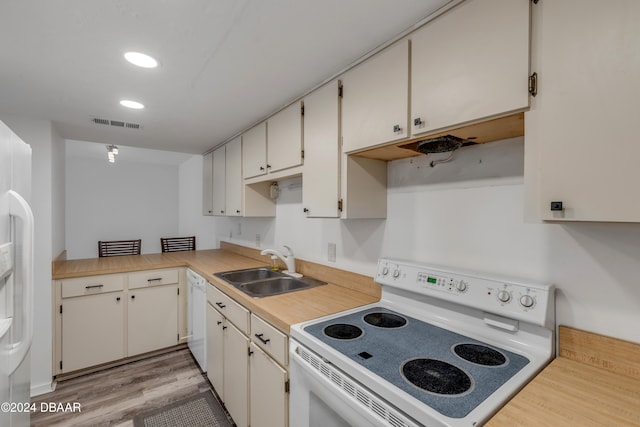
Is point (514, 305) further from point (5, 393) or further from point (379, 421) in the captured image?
point (5, 393)

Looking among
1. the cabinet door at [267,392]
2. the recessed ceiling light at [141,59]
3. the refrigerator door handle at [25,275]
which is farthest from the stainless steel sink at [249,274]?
the recessed ceiling light at [141,59]

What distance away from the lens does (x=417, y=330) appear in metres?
1.28

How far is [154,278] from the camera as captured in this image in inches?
112

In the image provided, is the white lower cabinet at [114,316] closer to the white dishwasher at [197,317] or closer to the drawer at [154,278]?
the drawer at [154,278]

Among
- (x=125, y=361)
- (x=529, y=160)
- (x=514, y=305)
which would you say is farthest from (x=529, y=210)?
(x=125, y=361)

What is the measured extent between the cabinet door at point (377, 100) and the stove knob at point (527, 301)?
752 mm

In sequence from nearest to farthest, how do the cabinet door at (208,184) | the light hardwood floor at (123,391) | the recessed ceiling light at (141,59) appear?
the recessed ceiling light at (141,59) < the light hardwood floor at (123,391) < the cabinet door at (208,184)

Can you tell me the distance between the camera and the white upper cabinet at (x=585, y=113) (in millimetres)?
711

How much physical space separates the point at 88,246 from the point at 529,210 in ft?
20.8

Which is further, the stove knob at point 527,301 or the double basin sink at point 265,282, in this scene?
the double basin sink at point 265,282

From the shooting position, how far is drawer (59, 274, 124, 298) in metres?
2.48

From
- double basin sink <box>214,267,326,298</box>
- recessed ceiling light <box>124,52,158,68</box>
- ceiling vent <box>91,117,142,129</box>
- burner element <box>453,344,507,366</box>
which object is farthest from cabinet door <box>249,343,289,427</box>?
ceiling vent <box>91,117,142,129</box>

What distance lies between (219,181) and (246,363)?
2052 mm

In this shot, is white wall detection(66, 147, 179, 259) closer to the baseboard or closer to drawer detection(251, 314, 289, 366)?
the baseboard
